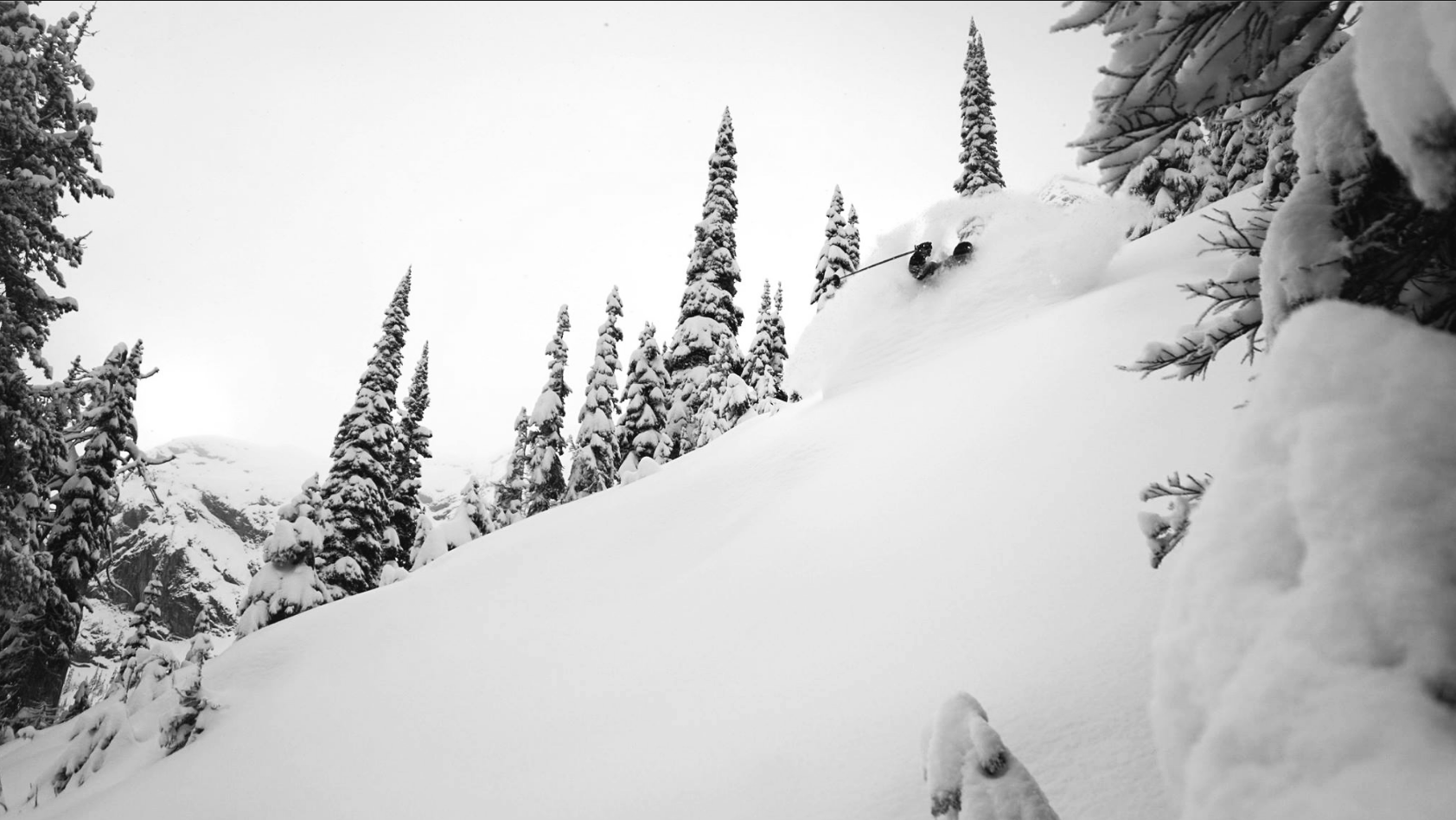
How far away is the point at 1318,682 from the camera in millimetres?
1023

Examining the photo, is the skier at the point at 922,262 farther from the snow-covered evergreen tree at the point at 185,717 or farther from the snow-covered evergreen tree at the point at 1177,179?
the snow-covered evergreen tree at the point at 185,717

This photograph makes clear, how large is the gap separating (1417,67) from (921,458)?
4837 millimetres

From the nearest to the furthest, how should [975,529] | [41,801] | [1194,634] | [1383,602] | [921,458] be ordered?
[1383,602] < [1194,634] < [975,529] < [921,458] < [41,801]

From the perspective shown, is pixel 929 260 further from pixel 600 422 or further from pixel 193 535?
pixel 193 535

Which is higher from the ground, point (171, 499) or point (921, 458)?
point (171, 499)

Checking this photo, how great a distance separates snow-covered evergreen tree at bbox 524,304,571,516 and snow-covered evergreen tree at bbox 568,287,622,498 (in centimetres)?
→ 147

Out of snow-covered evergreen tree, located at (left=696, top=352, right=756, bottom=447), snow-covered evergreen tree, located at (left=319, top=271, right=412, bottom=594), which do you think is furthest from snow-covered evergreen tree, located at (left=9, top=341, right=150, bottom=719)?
snow-covered evergreen tree, located at (left=696, top=352, right=756, bottom=447)

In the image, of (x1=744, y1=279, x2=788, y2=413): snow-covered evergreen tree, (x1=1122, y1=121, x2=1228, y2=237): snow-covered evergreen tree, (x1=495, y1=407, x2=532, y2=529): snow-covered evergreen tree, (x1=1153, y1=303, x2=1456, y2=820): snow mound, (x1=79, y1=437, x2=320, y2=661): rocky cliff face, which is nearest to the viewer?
(x1=1153, y1=303, x2=1456, y2=820): snow mound

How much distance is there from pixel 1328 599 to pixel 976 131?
2327cm

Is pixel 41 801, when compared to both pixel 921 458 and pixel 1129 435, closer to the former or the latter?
pixel 921 458

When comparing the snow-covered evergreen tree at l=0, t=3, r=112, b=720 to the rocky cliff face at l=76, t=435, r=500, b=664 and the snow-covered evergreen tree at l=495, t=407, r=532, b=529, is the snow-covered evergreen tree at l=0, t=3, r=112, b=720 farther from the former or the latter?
the rocky cliff face at l=76, t=435, r=500, b=664

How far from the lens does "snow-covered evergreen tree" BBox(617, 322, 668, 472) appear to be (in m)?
24.3

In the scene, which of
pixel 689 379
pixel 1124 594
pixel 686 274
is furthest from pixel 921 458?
pixel 686 274

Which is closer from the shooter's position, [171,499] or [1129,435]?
[1129,435]
